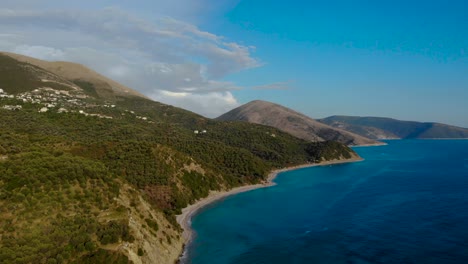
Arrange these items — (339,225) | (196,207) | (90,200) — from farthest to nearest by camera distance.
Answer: (196,207) < (339,225) < (90,200)

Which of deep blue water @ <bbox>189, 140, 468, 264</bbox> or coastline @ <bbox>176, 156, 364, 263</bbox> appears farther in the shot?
coastline @ <bbox>176, 156, 364, 263</bbox>

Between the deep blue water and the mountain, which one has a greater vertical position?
the mountain

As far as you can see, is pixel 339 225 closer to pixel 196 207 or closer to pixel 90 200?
pixel 196 207

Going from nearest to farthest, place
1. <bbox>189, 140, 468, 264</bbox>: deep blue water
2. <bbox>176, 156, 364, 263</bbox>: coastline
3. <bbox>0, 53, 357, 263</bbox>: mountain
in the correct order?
1. <bbox>0, 53, 357, 263</bbox>: mountain
2. <bbox>189, 140, 468, 264</bbox>: deep blue water
3. <bbox>176, 156, 364, 263</bbox>: coastline

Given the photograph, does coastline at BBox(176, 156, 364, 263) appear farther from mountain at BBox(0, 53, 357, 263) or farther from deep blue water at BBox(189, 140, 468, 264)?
deep blue water at BBox(189, 140, 468, 264)

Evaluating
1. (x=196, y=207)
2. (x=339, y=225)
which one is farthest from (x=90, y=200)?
(x=339, y=225)

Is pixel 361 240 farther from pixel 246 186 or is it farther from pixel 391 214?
pixel 246 186

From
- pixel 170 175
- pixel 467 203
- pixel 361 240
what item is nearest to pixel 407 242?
pixel 361 240

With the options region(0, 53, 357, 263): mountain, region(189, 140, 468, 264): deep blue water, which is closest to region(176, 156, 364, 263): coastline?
region(0, 53, 357, 263): mountain

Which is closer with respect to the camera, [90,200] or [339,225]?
[90,200]

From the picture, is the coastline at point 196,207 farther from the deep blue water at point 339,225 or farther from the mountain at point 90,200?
the deep blue water at point 339,225
